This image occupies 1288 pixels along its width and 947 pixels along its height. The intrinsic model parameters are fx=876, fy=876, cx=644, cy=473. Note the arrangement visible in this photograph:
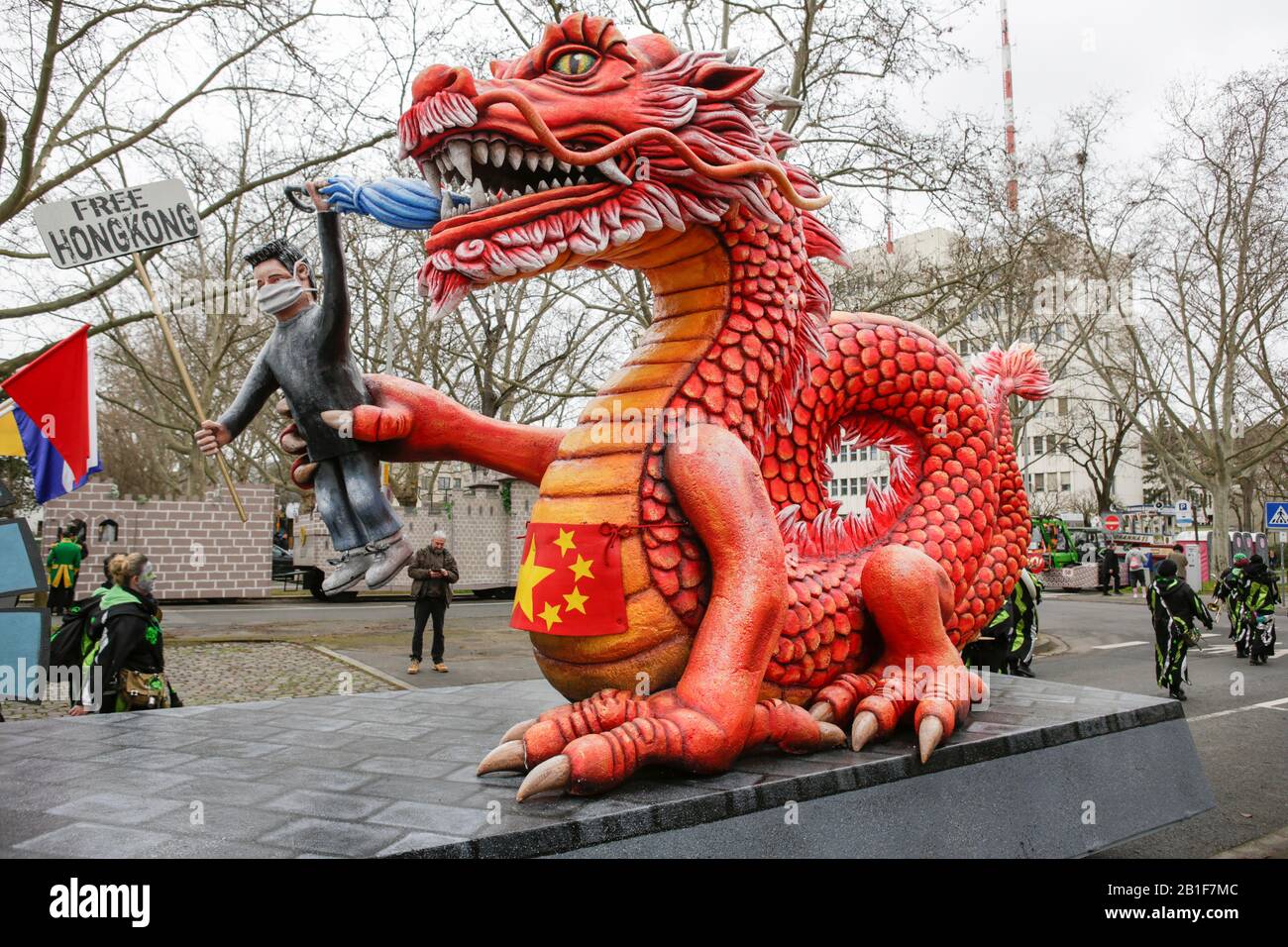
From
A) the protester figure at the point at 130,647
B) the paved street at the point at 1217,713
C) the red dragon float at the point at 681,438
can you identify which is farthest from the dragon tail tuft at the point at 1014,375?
the protester figure at the point at 130,647

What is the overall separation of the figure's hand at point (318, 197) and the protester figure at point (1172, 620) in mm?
7823

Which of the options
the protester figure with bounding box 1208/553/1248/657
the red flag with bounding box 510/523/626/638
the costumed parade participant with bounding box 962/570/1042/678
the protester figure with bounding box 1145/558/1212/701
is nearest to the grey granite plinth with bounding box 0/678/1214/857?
the red flag with bounding box 510/523/626/638

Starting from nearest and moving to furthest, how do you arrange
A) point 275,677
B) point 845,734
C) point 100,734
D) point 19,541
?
1. point 845,734
2. point 100,734
3. point 19,541
4. point 275,677

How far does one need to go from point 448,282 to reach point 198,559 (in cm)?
1520

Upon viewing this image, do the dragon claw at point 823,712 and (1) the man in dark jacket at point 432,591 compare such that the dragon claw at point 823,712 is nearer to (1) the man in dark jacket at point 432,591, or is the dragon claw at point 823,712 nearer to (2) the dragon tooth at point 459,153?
(2) the dragon tooth at point 459,153

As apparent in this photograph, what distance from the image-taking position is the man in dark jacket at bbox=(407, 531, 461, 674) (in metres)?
8.46

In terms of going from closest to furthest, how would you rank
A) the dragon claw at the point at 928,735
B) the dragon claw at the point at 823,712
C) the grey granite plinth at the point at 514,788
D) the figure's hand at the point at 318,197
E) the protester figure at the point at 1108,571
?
the grey granite plinth at the point at 514,788 < the figure's hand at the point at 318,197 < the dragon claw at the point at 928,735 < the dragon claw at the point at 823,712 < the protester figure at the point at 1108,571

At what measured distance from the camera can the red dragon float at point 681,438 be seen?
2422 mm

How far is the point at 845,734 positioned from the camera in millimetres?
2883

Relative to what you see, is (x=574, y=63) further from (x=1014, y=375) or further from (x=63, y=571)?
(x=63, y=571)

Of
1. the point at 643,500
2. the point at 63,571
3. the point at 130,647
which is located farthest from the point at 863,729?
the point at 63,571

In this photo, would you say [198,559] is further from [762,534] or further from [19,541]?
[762,534]
